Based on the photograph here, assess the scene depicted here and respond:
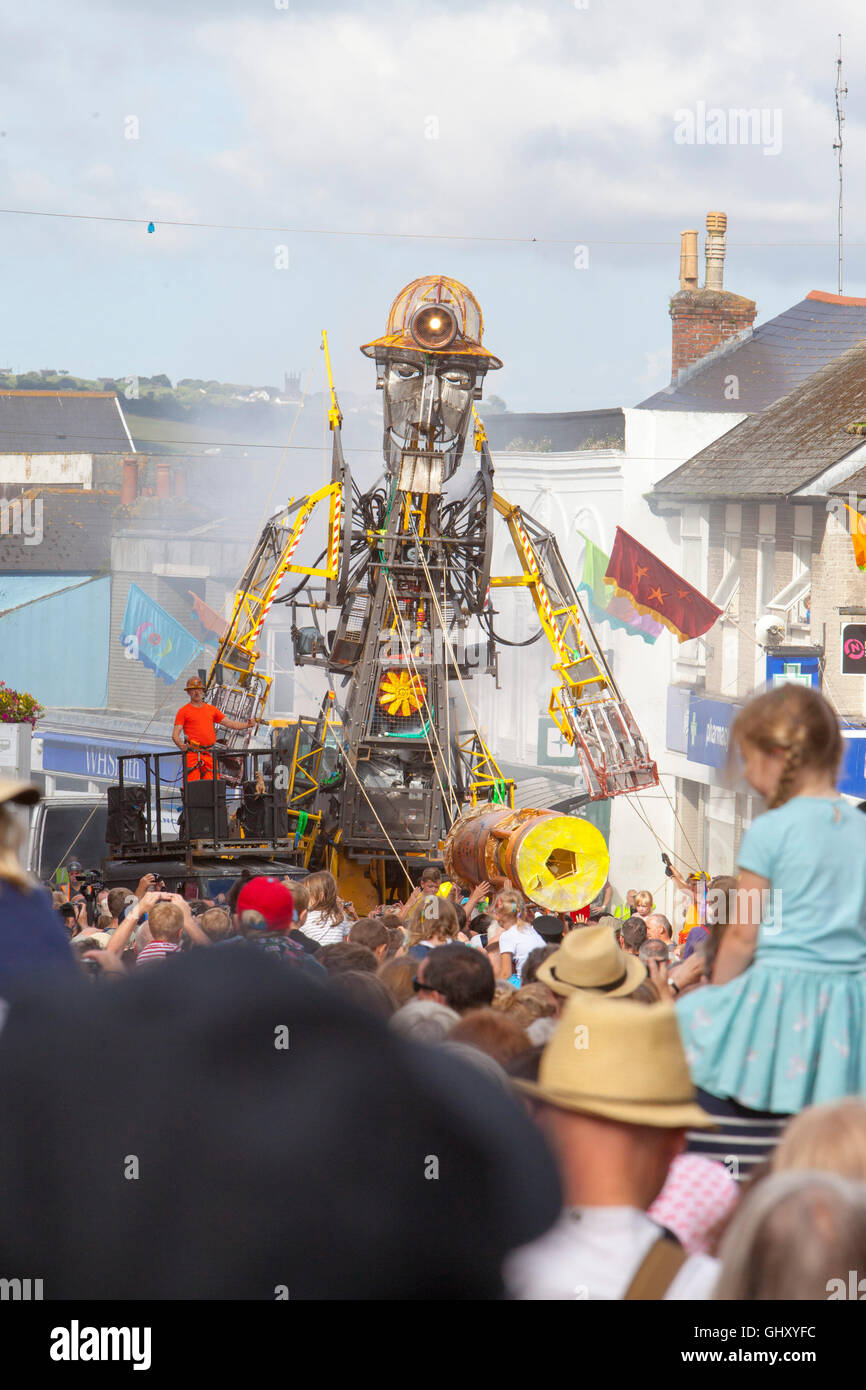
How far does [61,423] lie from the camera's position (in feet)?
148

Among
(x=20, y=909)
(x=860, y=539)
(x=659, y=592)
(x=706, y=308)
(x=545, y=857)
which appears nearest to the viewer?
(x=20, y=909)

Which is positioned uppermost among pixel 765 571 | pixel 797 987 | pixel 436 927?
pixel 765 571

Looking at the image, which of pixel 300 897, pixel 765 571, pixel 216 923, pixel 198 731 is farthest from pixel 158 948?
pixel 765 571

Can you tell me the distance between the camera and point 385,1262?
133 centimetres

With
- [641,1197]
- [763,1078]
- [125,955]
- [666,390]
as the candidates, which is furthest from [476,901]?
[666,390]

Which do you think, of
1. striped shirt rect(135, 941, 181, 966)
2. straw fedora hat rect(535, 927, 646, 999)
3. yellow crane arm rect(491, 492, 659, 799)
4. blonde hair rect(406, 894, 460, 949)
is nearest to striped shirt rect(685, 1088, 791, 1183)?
straw fedora hat rect(535, 927, 646, 999)

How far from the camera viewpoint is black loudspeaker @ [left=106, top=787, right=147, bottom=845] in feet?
42.2

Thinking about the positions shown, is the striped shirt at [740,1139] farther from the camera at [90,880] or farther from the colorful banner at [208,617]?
the colorful banner at [208,617]

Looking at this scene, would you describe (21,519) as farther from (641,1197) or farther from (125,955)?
(641,1197)

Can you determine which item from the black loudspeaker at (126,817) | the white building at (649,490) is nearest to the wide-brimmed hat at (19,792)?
the black loudspeaker at (126,817)

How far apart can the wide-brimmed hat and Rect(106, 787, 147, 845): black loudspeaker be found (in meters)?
10.3

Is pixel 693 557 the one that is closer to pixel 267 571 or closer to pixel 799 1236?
pixel 267 571

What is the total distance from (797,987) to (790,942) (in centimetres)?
10

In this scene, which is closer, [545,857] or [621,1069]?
[621,1069]
